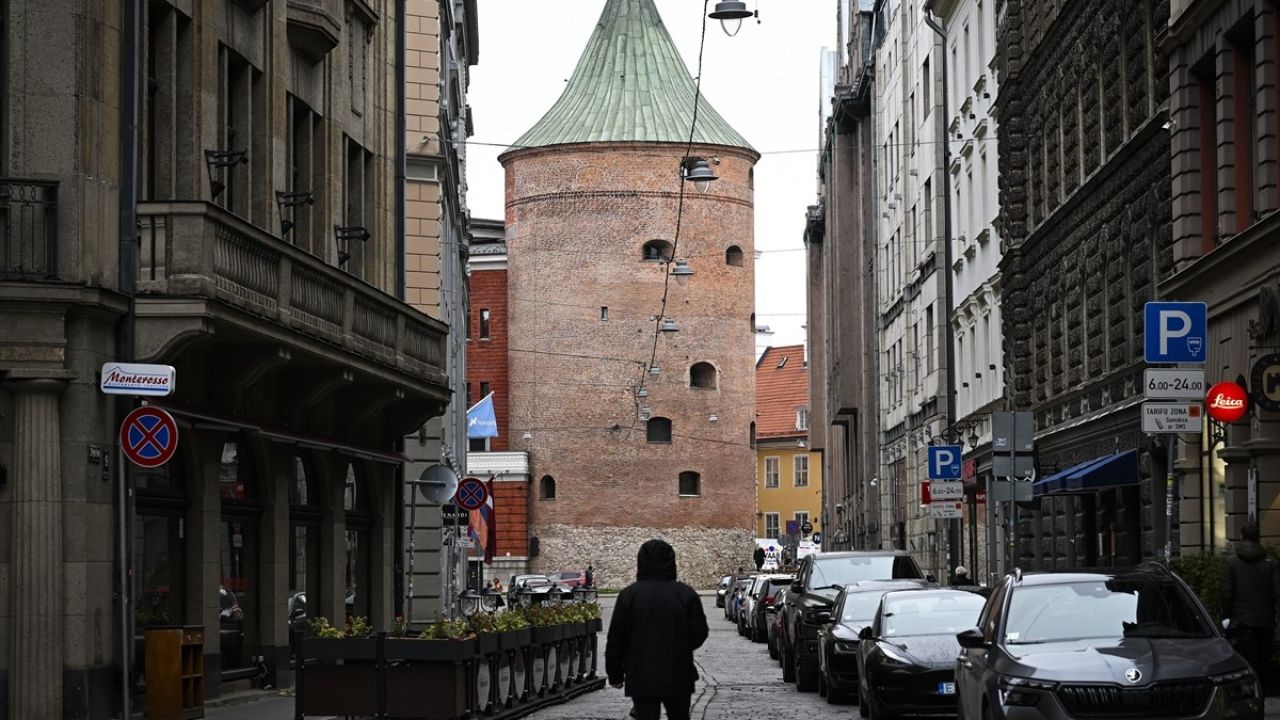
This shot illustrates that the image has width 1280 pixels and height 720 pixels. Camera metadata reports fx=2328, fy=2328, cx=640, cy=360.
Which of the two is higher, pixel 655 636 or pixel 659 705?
pixel 655 636

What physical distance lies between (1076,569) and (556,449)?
254 ft

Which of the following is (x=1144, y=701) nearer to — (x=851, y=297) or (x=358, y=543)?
(x=358, y=543)

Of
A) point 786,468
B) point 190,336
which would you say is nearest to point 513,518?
point 786,468

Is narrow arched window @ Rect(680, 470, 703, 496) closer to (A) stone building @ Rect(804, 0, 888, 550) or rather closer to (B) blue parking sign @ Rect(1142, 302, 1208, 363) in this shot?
(A) stone building @ Rect(804, 0, 888, 550)

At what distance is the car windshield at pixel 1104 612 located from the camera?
1499cm

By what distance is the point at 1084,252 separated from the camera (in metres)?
34.0

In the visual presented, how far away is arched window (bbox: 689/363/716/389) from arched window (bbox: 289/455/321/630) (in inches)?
2550

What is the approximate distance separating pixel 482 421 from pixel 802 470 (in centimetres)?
6203

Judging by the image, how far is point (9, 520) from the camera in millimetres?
19359

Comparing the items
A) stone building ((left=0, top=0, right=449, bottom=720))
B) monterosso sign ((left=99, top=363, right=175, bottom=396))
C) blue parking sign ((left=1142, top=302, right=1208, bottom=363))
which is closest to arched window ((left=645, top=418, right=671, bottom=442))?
stone building ((left=0, top=0, right=449, bottom=720))

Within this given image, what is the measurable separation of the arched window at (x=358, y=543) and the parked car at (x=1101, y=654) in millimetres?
16401

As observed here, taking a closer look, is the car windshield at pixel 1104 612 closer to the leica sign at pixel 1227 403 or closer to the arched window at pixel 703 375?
the leica sign at pixel 1227 403

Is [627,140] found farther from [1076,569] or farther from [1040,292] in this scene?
[1076,569]

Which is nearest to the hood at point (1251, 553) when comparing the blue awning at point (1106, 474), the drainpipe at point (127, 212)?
the drainpipe at point (127, 212)
